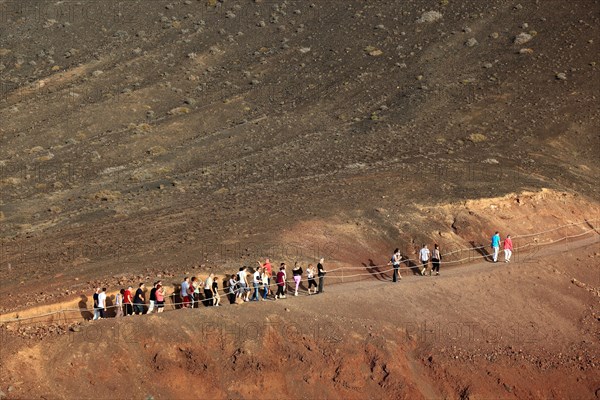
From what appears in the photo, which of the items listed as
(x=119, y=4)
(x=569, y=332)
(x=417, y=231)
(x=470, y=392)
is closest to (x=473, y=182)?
(x=417, y=231)

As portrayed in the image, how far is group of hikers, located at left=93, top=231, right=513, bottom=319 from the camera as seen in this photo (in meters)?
32.0

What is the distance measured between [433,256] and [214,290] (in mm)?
8954

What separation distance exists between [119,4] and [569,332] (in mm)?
43602

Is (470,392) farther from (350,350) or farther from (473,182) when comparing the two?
(473,182)

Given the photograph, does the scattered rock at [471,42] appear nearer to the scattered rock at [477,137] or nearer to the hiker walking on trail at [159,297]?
the scattered rock at [477,137]

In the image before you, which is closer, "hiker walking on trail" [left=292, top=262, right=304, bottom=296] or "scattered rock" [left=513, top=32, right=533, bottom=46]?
"hiker walking on trail" [left=292, top=262, right=304, bottom=296]

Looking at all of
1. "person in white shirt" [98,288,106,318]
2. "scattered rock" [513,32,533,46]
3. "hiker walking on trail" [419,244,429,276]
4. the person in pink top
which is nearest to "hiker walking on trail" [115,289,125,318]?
"person in white shirt" [98,288,106,318]

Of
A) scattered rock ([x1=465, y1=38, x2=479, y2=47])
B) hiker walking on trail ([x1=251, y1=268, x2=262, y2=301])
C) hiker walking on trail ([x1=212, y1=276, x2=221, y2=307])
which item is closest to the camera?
hiker walking on trail ([x1=212, y1=276, x2=221, y2=307])

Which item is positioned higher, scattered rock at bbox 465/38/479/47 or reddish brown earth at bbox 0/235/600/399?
scattered rock at bbox 465/38/479/47

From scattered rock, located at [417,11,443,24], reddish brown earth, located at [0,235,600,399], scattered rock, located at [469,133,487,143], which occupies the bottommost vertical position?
reddish brown earth, located at [0,235,600,399]

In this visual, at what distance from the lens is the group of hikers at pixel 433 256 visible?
37.1 m

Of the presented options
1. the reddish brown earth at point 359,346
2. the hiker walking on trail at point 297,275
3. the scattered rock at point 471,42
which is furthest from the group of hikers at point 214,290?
the scattered rock at point 471,42

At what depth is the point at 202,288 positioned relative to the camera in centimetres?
3369

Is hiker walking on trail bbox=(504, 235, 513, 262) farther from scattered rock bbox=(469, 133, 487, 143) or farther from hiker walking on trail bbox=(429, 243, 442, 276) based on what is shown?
scattered rock bbox=(469, 133, 487, 143)
